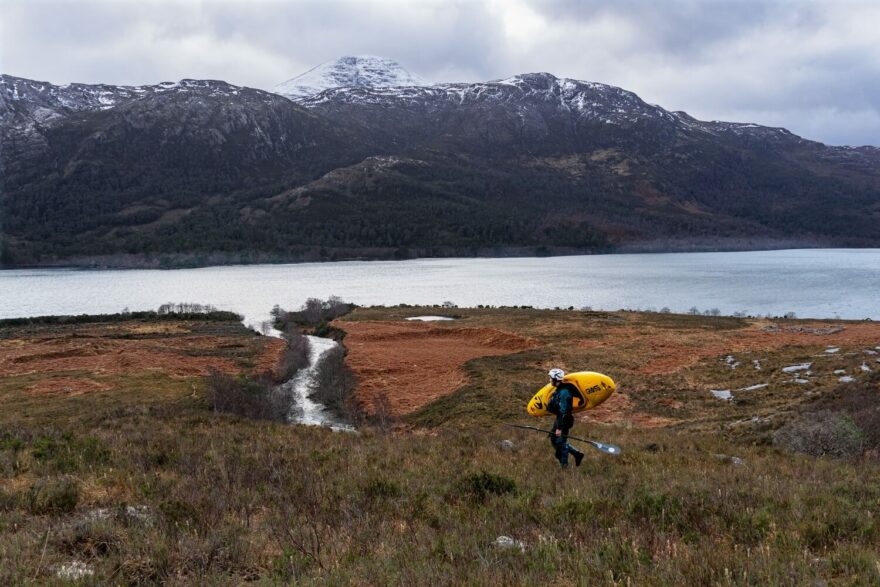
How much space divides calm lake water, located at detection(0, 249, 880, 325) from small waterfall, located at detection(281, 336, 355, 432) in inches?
1106

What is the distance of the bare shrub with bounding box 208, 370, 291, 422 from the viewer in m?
25.2

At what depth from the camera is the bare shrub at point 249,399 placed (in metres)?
25.2

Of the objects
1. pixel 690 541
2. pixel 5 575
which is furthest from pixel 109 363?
pixel 690 541

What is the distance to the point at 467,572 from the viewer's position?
189 inches

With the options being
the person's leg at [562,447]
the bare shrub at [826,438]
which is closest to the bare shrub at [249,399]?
the person's leg at [562,447]

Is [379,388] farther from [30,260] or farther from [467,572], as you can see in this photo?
[30,260]

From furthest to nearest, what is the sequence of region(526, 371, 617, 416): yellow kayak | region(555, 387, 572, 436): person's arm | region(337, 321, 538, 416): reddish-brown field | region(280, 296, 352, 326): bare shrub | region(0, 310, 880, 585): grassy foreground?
region(280, 296, 352, 326): bare shrub
region(337, 321, 538, 416): reddish-brown field
region(526, 371, 617, 416): yellow kayak
region(555, 387, 572, 436): person's arm
region(0, 310, 880, 585): grassy foreground

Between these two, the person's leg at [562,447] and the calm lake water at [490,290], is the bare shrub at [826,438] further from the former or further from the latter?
the calm lake water at [490,290]

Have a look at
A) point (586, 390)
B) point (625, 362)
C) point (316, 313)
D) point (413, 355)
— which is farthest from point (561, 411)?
point (316, 313)

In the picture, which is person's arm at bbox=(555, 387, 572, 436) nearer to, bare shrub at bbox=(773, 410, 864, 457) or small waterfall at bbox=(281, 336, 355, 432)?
bare shrub at bbox=(773, 410, 864, 457)

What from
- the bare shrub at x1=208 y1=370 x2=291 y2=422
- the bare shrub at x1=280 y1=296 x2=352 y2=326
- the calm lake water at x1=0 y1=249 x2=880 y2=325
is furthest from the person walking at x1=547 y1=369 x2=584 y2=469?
the calm lake water at x1=0 y1=249 x2=880 y2=325

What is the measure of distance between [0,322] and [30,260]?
503 feet

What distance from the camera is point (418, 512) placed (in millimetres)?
7645

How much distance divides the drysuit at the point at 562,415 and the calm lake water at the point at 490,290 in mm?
64139
